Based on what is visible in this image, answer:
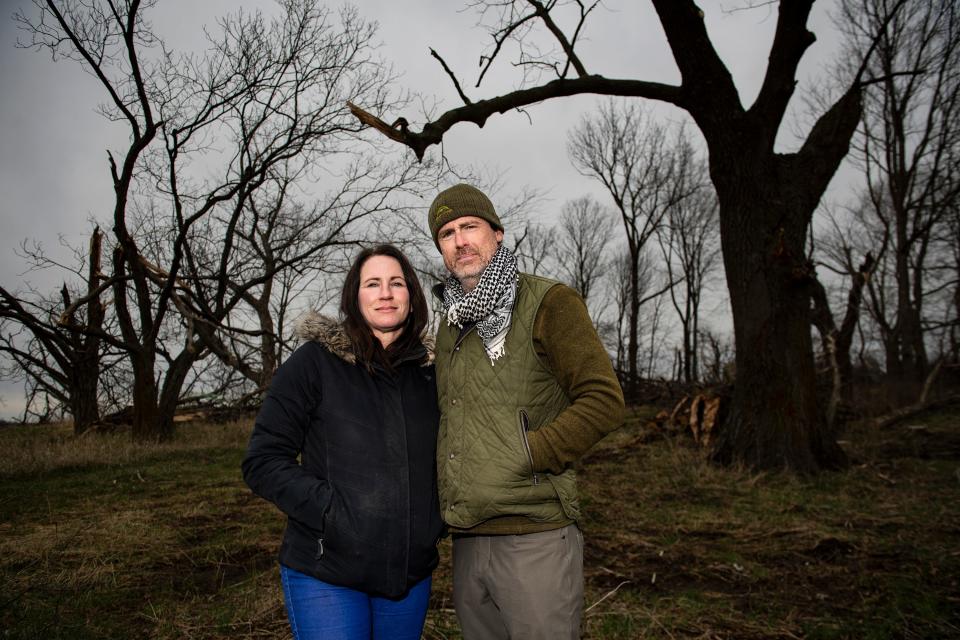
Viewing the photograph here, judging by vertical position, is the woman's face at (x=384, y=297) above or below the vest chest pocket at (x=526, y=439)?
above

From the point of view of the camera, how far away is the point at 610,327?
109 ft

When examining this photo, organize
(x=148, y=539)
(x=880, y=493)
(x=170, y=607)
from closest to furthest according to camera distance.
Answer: (x=170, y=607), (x=148, y=539), (x=880, y=493)

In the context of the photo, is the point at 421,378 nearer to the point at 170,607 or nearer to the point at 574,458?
the point at 574,458

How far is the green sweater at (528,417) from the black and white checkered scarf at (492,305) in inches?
1.9

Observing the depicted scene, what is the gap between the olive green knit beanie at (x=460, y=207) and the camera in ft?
7.86

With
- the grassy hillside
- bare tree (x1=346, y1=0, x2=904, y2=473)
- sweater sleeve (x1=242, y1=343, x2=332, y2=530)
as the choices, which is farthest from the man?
bare tree (x1=346, y1=0, x2=904, y2=473)

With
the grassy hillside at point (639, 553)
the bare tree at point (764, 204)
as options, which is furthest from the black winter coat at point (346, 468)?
the bare tree at point (764, 204)

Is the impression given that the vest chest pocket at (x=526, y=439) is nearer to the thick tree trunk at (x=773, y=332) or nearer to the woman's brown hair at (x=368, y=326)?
the woman's brown hair at (x=368, y=326)

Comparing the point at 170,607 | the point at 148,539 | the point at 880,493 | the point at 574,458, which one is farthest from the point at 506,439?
the point at 880,493

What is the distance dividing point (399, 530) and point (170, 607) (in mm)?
A: 2707

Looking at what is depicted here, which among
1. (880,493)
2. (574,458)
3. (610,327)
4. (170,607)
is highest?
(610,327)

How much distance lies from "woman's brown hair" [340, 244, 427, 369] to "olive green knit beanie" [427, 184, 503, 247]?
0.23 metres

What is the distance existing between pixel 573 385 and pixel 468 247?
0.76m

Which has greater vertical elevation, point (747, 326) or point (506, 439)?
point (747, 326)
